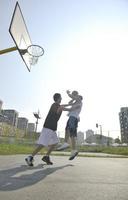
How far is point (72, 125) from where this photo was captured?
20.5ft

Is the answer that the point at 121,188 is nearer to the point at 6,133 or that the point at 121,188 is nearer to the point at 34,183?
the point at 34,183

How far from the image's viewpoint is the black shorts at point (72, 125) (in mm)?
6211

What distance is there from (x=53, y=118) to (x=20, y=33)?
183 inches

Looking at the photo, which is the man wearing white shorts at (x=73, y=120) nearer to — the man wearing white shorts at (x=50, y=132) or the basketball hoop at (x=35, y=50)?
the man wearing white shorts at (x=50, y=132)

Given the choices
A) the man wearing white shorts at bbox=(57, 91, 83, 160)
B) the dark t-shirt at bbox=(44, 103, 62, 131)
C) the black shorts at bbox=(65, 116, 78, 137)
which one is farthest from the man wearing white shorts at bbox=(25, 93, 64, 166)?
the black shorts at bbox=(65, 116, 78, 137)

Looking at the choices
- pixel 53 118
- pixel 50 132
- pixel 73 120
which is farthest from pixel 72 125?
pixel 50 132

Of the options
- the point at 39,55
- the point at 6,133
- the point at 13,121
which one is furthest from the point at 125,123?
the point at 39,55

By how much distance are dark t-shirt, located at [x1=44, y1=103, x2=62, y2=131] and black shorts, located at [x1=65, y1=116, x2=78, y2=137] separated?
676 millimetres

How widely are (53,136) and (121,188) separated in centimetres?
272

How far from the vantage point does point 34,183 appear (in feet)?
9.98

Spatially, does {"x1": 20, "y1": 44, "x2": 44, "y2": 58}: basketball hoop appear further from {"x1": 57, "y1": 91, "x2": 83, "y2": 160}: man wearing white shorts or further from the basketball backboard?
{"x1": 57, "y1": 91, "x2": 83, "y2": 160}: man wearing white shorts

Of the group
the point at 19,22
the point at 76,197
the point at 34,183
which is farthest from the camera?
the point at 19,22

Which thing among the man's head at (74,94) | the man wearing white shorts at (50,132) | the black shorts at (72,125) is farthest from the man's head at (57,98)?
the man's head at (74,94)

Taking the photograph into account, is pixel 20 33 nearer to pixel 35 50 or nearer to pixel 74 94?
pixel 35 50
